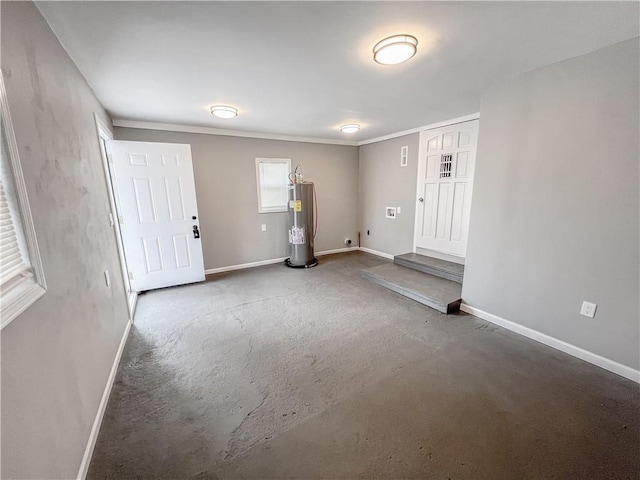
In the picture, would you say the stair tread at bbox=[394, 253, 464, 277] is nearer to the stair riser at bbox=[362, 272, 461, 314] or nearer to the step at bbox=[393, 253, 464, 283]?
the step at bbox=[393, 253, 464, 283]

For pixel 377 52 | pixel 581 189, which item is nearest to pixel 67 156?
pixel 377 52

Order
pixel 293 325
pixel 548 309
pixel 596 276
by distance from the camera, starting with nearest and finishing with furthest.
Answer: pixel 596 276
pixel 548 309
pixel 293 325

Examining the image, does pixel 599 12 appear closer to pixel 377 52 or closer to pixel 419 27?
pixel 419 27

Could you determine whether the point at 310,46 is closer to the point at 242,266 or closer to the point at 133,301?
the point at 133,301

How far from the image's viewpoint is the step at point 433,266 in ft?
11.8

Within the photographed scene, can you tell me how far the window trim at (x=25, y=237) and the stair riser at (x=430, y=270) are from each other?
12.9ft

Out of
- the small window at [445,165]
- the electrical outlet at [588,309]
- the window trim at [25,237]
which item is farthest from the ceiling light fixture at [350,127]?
the window trim at [25,237]

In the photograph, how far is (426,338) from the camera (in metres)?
2.50

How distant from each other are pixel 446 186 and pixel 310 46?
10.0ft

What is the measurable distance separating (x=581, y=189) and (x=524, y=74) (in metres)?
1.10

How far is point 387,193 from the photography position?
5055 mm

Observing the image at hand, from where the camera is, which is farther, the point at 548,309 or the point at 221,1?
the point at 548,309

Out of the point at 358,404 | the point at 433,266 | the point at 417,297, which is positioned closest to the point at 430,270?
the point at 433,266

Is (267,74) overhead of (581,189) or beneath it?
overhead
